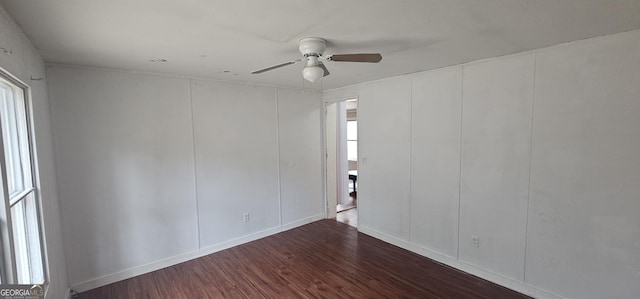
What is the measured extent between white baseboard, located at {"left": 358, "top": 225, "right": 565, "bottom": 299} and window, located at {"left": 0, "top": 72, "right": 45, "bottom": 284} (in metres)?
3.61

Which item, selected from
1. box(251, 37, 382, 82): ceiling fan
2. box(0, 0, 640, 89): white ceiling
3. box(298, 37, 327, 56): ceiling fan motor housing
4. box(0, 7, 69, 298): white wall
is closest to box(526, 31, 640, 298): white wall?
box(0, 0, 640, 89): white ceiling

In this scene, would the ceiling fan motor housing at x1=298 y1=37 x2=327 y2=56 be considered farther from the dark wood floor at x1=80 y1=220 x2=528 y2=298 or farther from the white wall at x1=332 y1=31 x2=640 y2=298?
the dark wood floor at x1=80 y1=220 x2=528 y2=298

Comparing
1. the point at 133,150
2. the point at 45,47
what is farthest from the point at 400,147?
the point at 45,47

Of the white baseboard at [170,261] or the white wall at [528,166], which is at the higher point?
the white wall at [528,166]

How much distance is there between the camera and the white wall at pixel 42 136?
1575mm

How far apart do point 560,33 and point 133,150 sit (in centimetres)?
417

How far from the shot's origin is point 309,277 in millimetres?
3027

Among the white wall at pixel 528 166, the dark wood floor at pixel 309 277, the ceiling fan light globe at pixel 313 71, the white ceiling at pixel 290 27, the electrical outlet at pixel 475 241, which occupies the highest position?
the white ceiling at pixel 290 27

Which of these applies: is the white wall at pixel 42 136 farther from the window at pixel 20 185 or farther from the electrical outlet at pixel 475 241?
the electrical outlet at pixel 475 241

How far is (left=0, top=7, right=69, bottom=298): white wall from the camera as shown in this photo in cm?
158

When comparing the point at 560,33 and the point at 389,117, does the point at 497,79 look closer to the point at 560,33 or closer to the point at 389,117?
the point at 560,33

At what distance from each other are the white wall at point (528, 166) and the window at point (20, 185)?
3.58 metres

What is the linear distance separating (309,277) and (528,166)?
8.29ft

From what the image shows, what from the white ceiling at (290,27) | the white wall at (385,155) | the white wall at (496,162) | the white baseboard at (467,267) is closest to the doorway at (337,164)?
the white wall at (385,155)
